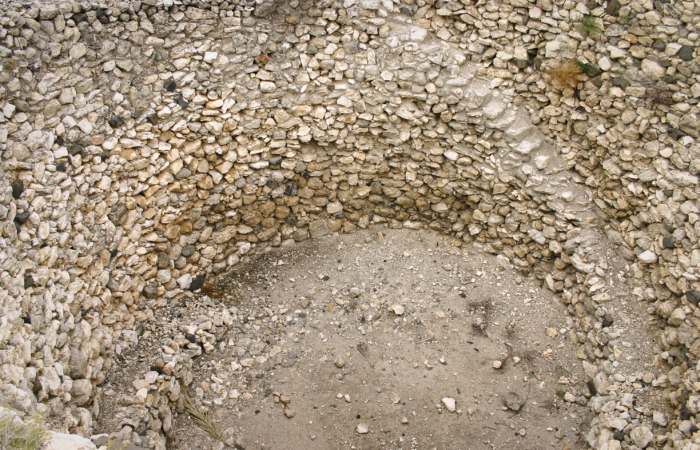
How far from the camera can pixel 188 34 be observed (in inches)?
237

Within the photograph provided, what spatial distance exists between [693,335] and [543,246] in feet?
6.62

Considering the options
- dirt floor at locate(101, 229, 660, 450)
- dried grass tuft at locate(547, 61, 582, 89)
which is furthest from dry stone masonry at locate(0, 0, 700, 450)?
dirt floor at locate(101, 229, 660, 450)

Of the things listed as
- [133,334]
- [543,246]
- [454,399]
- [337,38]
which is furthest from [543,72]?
Answer: [133,334]

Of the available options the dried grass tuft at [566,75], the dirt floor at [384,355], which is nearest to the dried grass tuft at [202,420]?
the dirt floor at [384,355]

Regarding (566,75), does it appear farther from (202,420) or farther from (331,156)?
(202,420)

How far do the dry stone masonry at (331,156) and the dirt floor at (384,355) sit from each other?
270 mm

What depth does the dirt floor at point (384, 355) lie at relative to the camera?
17.8ft

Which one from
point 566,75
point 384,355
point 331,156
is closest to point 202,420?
point 384,355

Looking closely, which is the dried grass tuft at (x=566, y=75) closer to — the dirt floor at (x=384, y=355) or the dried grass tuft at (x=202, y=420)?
the dirt floor at (x=384, y=355)

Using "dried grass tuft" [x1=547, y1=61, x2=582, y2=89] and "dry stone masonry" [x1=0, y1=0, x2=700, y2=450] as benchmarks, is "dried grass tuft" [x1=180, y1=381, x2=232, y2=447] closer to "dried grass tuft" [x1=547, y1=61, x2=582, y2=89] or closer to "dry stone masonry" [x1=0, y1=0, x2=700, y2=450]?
"dry stone masonry" [x1=0, y1=0, x2=700, y2=450]

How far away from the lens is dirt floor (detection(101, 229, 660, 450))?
542 cm

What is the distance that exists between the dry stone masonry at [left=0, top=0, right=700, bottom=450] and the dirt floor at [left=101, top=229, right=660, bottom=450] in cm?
27

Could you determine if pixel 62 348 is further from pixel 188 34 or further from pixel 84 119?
pixel 188 34

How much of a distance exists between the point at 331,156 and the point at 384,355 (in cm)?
274
